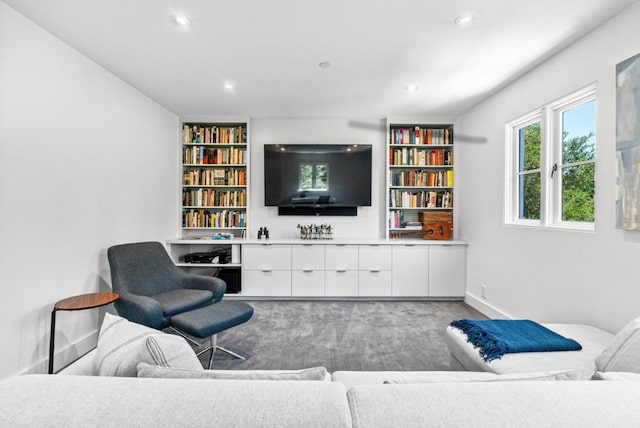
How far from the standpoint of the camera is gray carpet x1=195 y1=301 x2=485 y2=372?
243 cm

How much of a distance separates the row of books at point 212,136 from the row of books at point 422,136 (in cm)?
216

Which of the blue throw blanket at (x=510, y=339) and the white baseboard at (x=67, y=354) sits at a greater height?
the blue throw blanket at (x=510, y=339)

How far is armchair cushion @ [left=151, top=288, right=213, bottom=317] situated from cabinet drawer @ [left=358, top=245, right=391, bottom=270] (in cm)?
199

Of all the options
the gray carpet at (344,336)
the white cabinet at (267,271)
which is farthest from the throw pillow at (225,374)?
the white cabinet at (267,271)

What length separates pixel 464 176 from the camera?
Result: 4.15 metres

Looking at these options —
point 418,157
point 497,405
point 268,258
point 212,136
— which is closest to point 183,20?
point 212,136

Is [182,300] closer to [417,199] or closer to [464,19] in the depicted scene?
[464,19]

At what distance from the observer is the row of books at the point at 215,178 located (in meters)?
4.36

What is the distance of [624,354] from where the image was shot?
1188 millimetres

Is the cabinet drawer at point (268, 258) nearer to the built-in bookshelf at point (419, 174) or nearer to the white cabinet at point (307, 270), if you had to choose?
the white cabinet at point (307, 270)

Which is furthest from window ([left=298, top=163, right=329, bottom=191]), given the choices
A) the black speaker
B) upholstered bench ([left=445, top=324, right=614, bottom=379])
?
upholstered bench ([left=445, top=324, right=614, bottom=379])

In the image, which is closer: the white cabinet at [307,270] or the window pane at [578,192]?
the window pane at [578,192]

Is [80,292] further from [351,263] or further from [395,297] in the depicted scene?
[395,297]

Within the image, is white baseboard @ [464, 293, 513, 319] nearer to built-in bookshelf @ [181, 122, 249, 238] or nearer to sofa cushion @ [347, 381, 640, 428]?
sofa cushion @ [347, 381, 640, 428]
